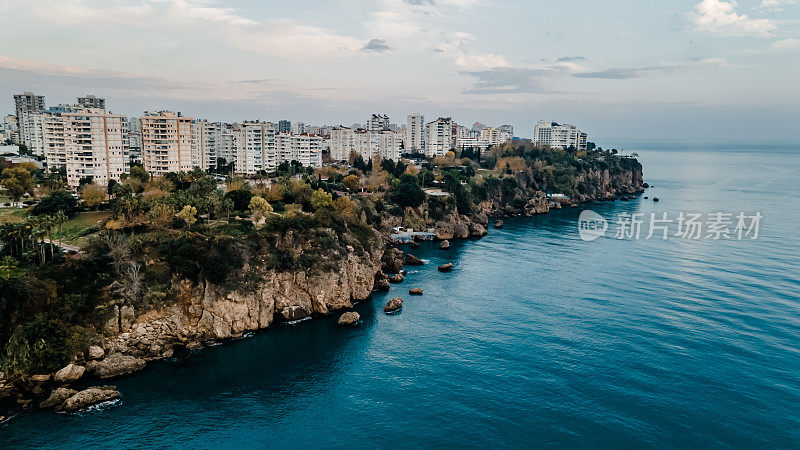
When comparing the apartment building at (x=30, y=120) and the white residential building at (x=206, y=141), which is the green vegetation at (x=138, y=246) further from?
the apartment building at (x=30, y=120)

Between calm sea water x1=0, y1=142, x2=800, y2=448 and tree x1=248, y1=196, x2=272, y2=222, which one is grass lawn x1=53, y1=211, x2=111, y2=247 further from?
calm sea water x1=0, y1=142, x2=800, y2=448

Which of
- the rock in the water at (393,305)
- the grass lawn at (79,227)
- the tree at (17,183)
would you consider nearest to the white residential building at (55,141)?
the tree at (17,183)

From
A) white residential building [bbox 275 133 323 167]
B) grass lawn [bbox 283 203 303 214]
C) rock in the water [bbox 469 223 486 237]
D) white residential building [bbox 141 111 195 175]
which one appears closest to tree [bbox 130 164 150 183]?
white residential building [bbox 141 111 195 175]

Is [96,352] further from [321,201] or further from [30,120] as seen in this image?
[30,120]

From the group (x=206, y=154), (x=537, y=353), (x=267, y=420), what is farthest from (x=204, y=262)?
(x=206, y=154)

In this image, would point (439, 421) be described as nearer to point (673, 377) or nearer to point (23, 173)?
point (673, 377)

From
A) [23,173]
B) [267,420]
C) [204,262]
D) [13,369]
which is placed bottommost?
[267,420]

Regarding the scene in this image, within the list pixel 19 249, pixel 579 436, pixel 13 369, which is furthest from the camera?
pixel 19 249
